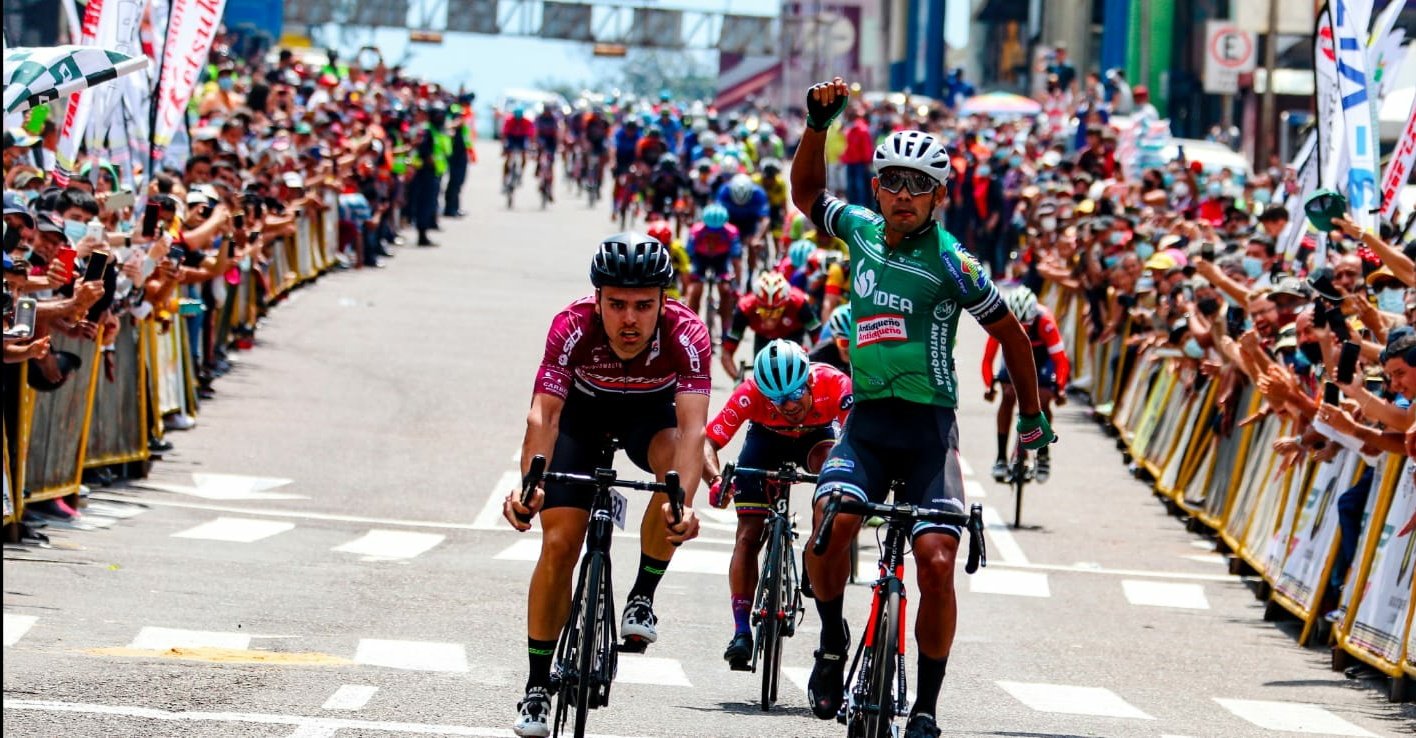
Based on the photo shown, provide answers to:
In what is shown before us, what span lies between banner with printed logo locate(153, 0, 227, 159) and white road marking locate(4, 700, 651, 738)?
11136 mm

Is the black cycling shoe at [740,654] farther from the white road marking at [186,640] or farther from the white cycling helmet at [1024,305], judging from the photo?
the white cycling helmet at [1024,305]

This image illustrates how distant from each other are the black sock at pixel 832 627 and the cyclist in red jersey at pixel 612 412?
23.0 inches

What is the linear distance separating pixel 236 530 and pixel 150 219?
2484 millimetres

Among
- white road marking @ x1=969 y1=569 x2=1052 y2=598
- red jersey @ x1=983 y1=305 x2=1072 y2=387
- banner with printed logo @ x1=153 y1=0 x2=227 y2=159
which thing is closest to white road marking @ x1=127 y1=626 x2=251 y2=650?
red jersey @ x1=983 y1=305 x2=1072 y2=387

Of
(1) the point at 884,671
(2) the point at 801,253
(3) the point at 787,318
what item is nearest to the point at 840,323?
(3) the point at 787,318

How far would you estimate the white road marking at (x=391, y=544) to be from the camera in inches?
588

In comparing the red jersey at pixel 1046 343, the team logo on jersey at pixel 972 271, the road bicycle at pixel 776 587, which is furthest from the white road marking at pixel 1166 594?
the team logo on jersey at pixel 972 271

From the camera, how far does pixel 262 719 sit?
856 cm

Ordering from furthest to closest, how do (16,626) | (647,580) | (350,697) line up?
(16,626)
(350,697)
(647,580)

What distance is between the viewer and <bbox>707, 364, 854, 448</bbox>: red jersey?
36.1 ft

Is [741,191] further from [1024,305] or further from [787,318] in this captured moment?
[1024,305]

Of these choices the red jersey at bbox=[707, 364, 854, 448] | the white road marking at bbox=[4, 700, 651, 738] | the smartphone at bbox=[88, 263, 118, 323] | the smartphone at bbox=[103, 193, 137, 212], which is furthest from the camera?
the smartphone at bbox=[103, 193, 137, 212]

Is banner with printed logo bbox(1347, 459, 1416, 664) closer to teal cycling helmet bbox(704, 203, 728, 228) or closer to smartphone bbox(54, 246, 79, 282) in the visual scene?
smartphone bbox(54, 246, 79, 282)

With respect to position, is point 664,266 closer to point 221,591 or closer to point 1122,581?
point 221,591
